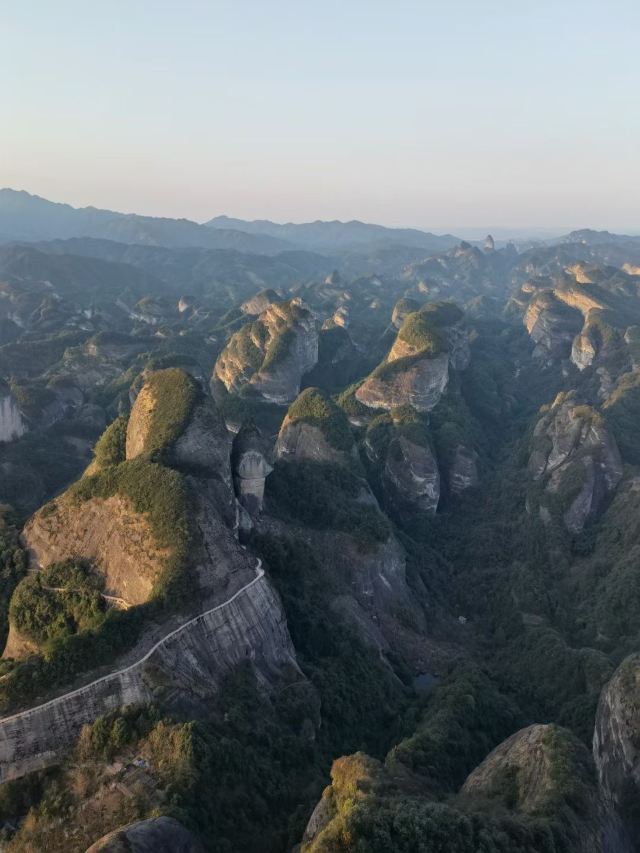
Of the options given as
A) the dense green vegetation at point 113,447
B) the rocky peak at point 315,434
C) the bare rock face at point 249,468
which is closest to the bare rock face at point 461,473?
the rocky peak at point 315,434

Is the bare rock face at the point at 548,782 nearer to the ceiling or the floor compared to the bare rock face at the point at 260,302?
nearer to the floor

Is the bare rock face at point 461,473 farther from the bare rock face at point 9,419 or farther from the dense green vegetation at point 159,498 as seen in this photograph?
the bare rock face at point 9,419

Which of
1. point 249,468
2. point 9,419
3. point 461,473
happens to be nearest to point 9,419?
point 9,419

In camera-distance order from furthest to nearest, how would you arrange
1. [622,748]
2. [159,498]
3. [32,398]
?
[32,398], [159,498], [622,748]

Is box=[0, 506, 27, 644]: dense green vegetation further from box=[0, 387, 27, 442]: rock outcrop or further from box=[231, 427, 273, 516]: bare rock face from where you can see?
box=[0, 387, 27, 442]: rock outcrop

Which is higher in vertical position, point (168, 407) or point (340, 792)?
point (168, 407)

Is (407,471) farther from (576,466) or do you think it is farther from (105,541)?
(105,541)

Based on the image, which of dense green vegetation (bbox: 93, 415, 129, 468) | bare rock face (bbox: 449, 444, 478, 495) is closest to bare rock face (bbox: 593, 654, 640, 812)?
dense green vegetation (bbox: 93, 415, 129, 468)
